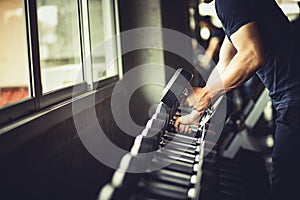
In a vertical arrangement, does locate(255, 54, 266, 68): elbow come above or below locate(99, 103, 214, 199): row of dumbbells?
above

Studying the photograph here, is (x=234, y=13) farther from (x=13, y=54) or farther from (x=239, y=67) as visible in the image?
(x=13, y=54)

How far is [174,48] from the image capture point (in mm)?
3820

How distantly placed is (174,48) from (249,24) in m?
2.01

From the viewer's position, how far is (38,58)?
6.78 feet

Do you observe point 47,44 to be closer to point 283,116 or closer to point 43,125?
point 43,125

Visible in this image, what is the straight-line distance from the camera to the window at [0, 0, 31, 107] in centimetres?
216

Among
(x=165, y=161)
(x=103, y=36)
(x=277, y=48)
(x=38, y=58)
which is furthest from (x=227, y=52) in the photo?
(x=103, y=36)

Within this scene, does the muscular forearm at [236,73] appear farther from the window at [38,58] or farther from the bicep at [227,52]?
the window at [38,58]

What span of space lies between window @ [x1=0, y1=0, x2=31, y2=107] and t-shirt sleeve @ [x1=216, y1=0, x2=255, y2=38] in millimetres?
972

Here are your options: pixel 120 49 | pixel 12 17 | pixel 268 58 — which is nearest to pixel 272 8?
pixel 268 58

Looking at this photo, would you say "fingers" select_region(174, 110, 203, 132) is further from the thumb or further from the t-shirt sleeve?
the t-shirt sleeve

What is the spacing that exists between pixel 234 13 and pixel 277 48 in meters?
0.30

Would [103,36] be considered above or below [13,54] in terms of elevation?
above

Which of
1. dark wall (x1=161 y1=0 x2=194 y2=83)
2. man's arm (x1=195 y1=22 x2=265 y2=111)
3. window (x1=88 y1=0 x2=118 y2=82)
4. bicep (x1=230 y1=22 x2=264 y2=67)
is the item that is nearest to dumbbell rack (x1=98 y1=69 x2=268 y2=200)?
man's arm (x1=195 y1=22 x2=265 y2=111)
